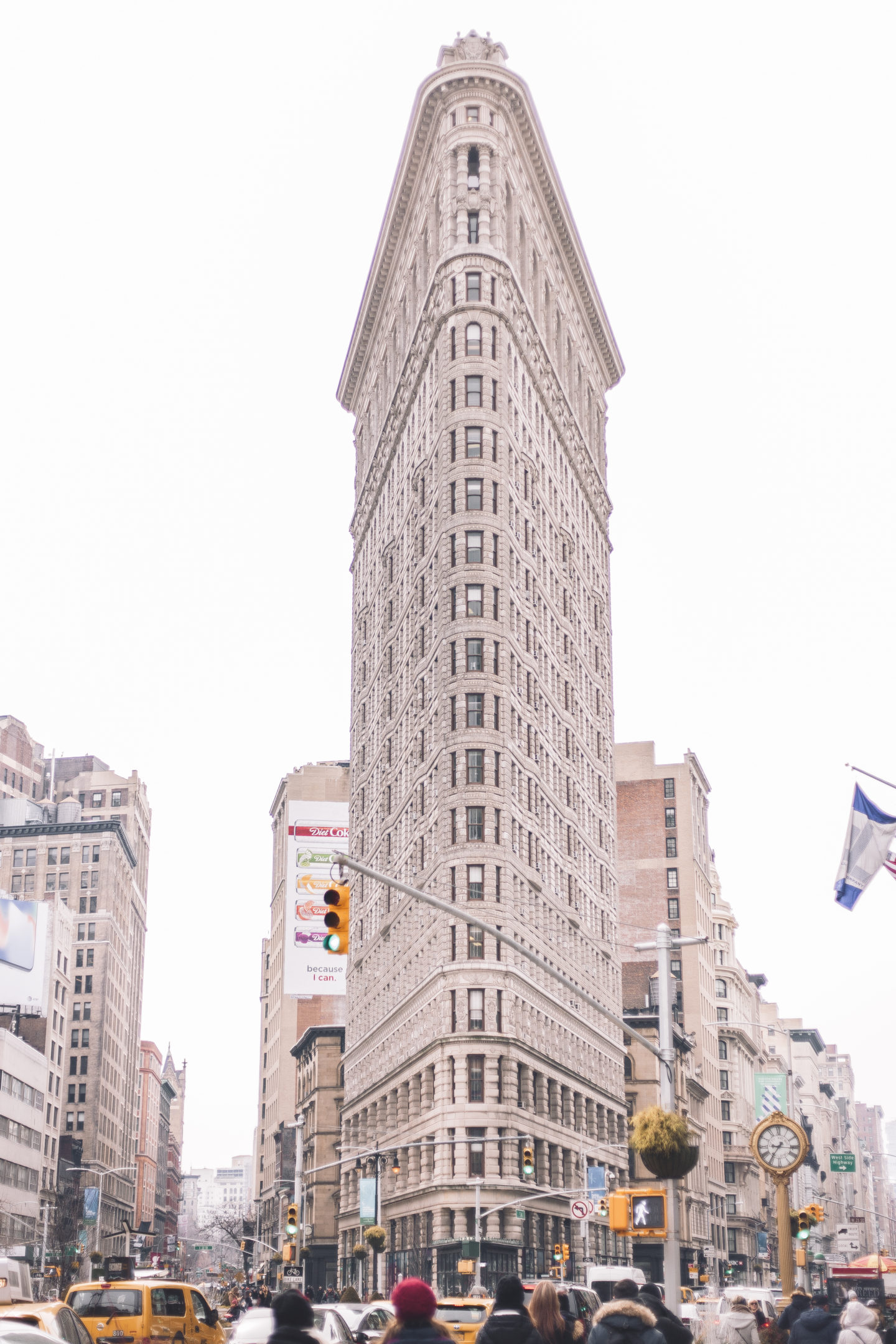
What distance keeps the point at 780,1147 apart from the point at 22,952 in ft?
355

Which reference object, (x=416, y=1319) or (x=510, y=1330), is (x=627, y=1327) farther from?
(x=416, y=1319)

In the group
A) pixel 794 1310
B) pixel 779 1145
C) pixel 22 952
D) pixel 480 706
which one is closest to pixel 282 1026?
pixel 22 952

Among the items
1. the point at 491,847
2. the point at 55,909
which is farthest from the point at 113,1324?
the point at 55,909

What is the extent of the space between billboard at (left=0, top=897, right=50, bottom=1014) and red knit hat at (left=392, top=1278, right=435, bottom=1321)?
12474 centimetres

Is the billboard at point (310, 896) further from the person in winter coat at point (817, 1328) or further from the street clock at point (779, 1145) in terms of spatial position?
the person in winter coat at point (817, 1328)

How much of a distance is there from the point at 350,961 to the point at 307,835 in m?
35.8

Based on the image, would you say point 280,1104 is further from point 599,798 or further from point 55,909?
point 599,798

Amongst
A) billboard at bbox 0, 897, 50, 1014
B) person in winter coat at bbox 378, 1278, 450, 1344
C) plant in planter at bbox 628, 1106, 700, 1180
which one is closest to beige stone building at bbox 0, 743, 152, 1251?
billboard at bbox 0, 897, 50, 1014

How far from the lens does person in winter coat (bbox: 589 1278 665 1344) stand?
12.3 meters

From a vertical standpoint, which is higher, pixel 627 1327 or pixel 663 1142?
pixel 663 1142

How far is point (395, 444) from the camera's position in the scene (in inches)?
4491

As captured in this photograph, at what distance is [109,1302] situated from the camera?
25.6 meters

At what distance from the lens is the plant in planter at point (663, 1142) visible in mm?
27375

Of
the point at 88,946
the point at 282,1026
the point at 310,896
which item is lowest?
the point at 282,1026
